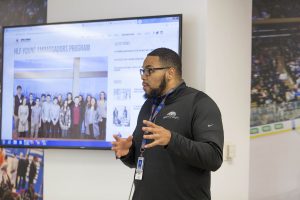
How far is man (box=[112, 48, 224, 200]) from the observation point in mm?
1723

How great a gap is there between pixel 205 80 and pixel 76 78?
105 centimetres

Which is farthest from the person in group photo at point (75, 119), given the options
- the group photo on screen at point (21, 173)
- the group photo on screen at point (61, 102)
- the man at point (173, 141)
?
the man at point (173, 141)

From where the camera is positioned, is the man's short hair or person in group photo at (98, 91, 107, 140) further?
person in group photo at (98, 91, 107, 140)

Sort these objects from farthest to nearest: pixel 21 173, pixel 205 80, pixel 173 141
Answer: pixel 21 173, pixel 205 80, pixel 173 141

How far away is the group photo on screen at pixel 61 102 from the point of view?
3.01 metres

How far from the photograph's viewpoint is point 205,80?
106 inches

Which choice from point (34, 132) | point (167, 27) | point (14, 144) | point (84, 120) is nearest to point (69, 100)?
point (84, 120)

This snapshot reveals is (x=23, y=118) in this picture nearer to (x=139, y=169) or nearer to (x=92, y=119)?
(x=92, y=119)

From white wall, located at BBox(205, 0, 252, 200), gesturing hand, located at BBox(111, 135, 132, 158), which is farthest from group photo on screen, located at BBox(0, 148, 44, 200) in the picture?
white wall, located at BBox(205, 0, 252, 200)

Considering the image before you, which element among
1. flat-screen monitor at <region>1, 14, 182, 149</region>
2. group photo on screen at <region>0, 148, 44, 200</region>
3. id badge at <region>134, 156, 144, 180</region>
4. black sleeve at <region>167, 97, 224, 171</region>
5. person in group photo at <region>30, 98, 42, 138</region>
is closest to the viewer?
black sleeve at <region>167, 97, 224, 171</region>

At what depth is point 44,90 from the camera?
3.17 m

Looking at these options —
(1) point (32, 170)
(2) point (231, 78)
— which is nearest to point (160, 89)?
(2) point (231, 78)

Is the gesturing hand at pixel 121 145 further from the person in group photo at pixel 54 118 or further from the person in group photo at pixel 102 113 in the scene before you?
the person in group photo at pixel 54 118

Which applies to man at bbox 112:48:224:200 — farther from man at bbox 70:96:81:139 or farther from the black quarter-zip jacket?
man at bbox 70:96:81:139
